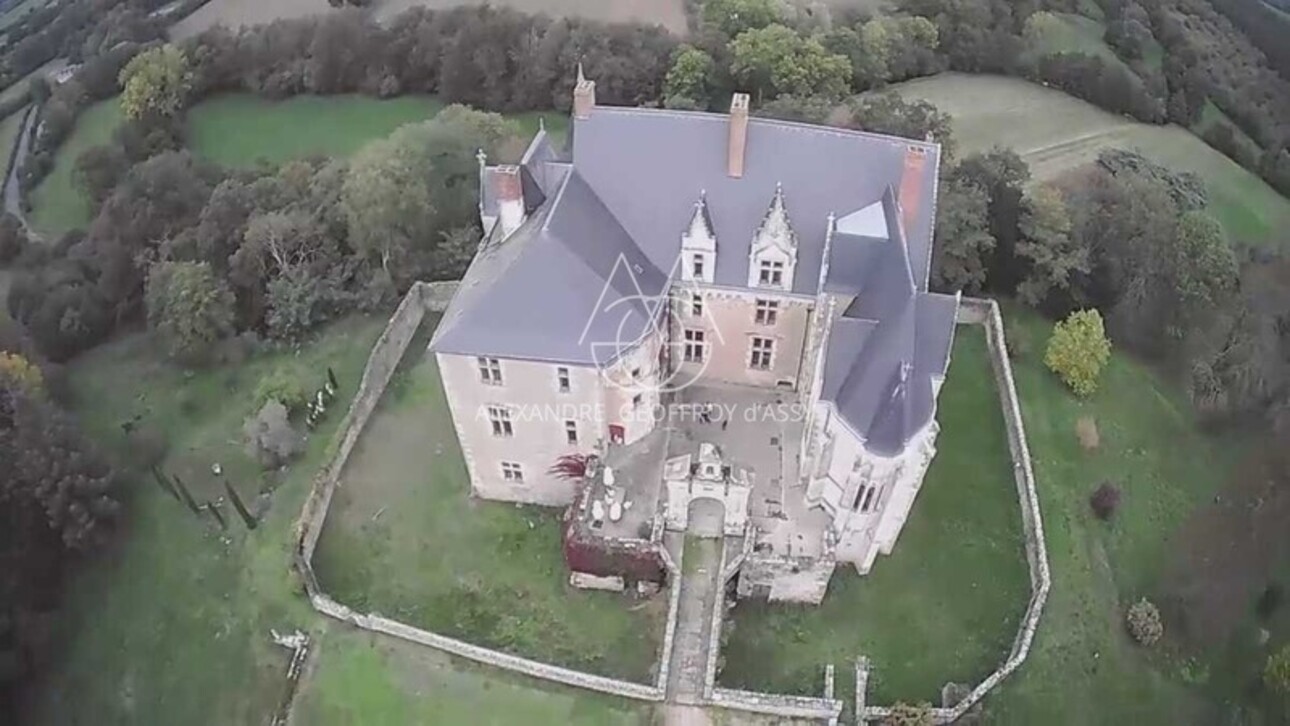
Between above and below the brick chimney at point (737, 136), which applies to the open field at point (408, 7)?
below

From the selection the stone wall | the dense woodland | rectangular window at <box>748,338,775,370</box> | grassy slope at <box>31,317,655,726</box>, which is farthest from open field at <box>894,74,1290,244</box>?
grassy slope at <box>31,317,655,726</box>

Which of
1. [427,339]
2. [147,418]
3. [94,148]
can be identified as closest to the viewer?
[427,339]

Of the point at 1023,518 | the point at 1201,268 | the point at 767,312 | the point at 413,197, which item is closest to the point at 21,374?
the point at 413,197

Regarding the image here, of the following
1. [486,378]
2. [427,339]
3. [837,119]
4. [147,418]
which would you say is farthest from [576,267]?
[147,418]

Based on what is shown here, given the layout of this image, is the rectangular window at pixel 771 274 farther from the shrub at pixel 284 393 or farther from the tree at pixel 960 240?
the shrub at pixel 284 393

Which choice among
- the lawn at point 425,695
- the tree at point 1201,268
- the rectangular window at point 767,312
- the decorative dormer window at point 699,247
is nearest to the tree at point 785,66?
the tree at point 1201,268

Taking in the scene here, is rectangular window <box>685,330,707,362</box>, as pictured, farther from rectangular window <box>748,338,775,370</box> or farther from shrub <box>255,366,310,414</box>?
shrub <box>255,366,310,414</box>

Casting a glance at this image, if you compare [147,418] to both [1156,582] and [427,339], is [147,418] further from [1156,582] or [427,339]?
[1156,582]
